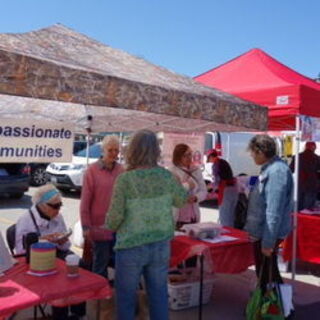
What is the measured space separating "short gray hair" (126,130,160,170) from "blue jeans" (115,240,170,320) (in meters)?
0.52

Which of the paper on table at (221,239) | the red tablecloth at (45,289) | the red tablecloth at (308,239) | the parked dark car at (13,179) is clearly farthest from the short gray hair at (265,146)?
Answer: the parked dark car at (13,179)

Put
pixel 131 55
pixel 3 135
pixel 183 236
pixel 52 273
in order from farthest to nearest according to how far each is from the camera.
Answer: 1. pixel 131 55
2. pixel 183 236
3. pixel 3 135
4. pixel 52 273

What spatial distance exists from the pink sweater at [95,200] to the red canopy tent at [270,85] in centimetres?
202

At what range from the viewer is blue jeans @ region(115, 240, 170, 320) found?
2.91 meters

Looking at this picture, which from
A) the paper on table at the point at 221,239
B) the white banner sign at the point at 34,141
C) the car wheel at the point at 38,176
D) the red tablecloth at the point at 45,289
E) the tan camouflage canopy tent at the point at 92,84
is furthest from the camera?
the car wheel at the point at 38,176

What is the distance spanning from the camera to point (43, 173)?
44.4ft

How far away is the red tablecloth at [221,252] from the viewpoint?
12.2 ft

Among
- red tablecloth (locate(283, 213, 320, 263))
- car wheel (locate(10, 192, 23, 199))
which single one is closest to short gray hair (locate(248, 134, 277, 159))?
red tablecloth (locate(283, 213, 320, 263))

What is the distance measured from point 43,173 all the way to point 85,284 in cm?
1135

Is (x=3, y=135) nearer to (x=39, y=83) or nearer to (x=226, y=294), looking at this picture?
(x=39, y=83)

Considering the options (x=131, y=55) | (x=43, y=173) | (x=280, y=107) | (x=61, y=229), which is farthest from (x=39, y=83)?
(x=43, y=173)

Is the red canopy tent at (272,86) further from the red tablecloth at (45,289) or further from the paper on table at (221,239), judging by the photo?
the red tablecloth at (45,289)

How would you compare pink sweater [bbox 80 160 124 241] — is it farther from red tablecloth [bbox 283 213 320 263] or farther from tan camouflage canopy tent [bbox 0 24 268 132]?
red tablecloth [bbox 283 213 320 263]

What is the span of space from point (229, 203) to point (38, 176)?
8118 mm
